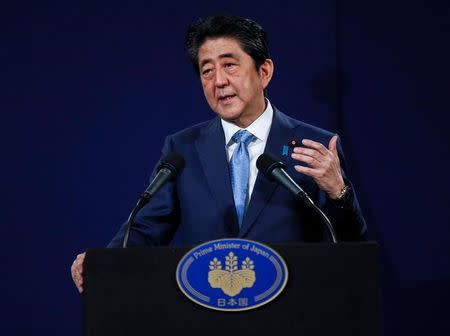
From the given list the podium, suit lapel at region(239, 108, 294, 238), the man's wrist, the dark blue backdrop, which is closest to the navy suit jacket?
suit lapel at region(239, 108, 294, 238)

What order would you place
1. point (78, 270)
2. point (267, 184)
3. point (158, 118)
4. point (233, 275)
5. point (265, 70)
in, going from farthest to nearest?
point (158, 118) → point (265, 70) → point (267, 184) → point (78, 270) → point (233, 275)

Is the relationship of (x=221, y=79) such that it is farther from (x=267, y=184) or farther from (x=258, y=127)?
(x=267, y=184)

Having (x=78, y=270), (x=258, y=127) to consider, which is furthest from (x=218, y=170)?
(x=78, y=270)

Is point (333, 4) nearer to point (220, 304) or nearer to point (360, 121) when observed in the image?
point (360, 121)

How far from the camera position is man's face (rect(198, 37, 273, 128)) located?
1733mm

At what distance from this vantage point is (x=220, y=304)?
1114mm

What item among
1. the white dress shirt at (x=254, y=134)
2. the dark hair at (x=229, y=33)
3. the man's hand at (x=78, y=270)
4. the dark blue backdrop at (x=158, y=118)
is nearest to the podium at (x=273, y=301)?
the man's hand at (x=78, y=270)

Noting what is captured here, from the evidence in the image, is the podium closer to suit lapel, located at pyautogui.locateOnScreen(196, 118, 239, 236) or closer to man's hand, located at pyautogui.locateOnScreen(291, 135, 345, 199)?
man's hand, located at pyautogui.locateOnScreen(291, 135, 345, 199)

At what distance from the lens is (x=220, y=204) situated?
64.1 inches

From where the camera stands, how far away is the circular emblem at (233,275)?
1.11m

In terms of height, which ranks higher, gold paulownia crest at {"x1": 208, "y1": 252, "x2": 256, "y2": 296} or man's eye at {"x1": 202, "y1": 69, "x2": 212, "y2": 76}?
man's eye at {"x1": 202, "y1": 69, "x2": 212, "y2": 76}

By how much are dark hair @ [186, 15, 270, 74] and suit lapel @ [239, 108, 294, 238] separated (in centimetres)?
19

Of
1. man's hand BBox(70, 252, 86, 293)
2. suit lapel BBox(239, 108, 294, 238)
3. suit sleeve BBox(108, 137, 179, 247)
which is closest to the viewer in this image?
man's hand BBox(70, 252, 86, 293)

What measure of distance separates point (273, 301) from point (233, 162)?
620 mm
